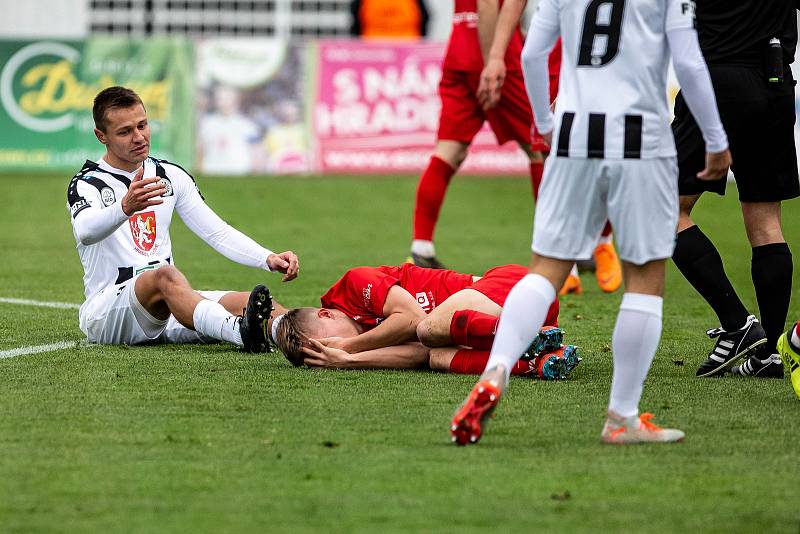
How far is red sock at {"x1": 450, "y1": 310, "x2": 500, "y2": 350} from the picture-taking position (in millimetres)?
5680

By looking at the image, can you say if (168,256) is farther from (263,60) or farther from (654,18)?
(263,60)

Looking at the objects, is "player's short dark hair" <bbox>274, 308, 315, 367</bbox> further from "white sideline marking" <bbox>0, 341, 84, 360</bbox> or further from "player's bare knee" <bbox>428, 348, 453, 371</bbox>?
"white sideline marking" <bbox>0, 341, 84, 360</bbox>

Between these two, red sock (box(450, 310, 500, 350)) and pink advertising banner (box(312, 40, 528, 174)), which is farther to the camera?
pink advertising banner (box(312, 40, 528, 174))

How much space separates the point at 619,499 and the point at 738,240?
9.10m

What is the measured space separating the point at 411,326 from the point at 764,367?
1454 mm

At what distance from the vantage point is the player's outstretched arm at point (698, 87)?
169 inches

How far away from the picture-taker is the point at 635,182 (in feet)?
14.2

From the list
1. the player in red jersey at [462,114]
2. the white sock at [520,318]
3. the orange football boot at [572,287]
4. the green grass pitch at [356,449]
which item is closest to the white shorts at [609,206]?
the white sock at [520,318]

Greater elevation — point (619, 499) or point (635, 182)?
point (635, 182)

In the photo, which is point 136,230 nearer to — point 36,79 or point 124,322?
point 124,322

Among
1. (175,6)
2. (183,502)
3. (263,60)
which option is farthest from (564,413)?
(175,6)

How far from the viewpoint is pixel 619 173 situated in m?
4.36

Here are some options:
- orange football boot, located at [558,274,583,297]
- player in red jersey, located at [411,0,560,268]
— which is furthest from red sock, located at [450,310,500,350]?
player in red jersey, located at [411,0,560,268]

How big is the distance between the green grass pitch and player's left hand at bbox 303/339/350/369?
8cm
